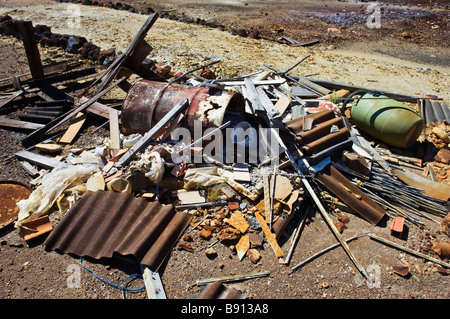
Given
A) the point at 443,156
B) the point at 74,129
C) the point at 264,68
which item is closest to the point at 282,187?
the point at 443,156

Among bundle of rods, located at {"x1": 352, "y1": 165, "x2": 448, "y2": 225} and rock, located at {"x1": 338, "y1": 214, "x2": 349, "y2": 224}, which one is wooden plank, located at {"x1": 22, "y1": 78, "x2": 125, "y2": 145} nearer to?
rock, located at {"x1": 338, "y1": 214, "x2": 349, "y2": 224}

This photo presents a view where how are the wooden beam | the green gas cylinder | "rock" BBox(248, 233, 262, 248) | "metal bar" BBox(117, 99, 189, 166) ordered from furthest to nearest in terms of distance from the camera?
the wooden beam
the green gas cylinder
"metal bar" BBox(117, 99, 189, 166)
"rock" BBox(248, 233, 262, 248)

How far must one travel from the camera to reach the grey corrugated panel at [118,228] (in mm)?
3701

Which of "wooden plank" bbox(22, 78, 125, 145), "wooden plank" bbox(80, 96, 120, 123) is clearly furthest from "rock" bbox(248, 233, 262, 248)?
"wooden plank" bbox(22, 78, 125, 145)

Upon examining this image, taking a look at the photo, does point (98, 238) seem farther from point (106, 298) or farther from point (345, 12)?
point (345, 12)

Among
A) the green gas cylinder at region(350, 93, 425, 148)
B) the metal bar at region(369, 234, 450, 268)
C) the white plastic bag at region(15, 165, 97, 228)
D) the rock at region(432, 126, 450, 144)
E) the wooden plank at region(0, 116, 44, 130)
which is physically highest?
the green gas cylinder at region(350, 93, 425, 148)

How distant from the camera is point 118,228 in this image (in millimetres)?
3947

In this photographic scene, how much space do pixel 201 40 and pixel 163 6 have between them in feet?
23.7

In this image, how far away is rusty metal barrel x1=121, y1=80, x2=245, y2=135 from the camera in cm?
490

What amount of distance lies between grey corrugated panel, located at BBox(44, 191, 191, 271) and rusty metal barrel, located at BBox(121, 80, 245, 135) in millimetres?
1574

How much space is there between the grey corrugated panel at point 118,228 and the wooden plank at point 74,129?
2.08 meters

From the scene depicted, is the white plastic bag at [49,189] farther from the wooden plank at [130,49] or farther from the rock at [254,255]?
the rock at [254,255]
